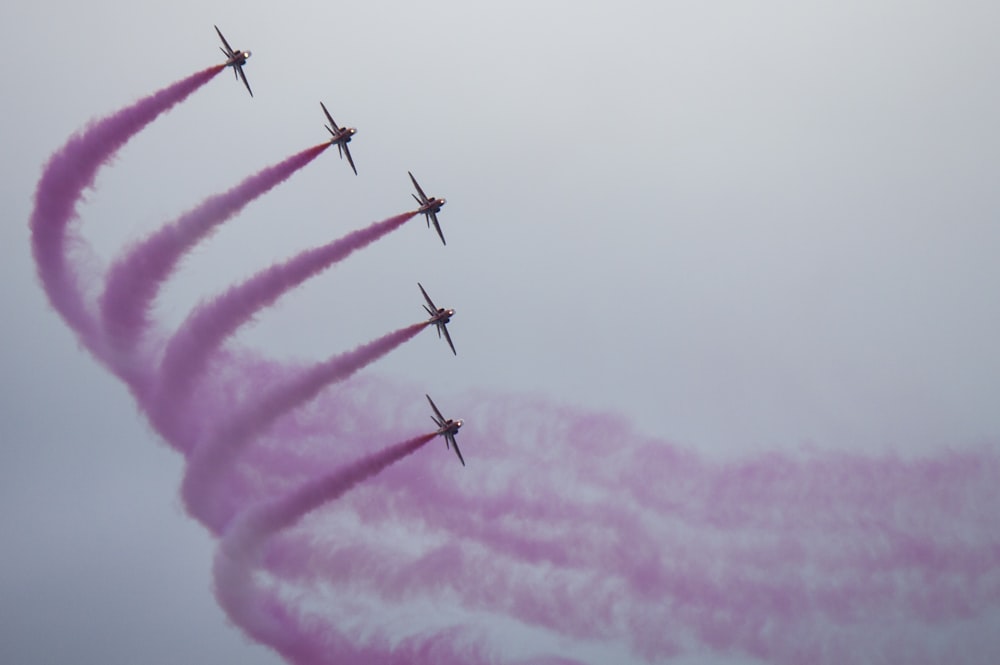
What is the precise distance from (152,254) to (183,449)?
6621mm

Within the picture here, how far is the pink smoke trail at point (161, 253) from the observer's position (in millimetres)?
27109

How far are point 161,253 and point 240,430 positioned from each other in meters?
6.53

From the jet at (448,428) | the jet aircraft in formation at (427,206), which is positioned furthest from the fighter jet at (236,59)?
the jet at (448,428)

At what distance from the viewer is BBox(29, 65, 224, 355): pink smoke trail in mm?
27125

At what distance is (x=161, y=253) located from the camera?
89.2 ft

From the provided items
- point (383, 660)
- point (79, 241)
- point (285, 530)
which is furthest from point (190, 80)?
point (383, 660)

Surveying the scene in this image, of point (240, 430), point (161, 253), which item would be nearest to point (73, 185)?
point (161, 253)

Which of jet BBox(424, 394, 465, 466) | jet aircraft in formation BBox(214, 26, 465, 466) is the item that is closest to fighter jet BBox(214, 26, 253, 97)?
jet aircraft in formation BBox(214, 26, 465, 466)

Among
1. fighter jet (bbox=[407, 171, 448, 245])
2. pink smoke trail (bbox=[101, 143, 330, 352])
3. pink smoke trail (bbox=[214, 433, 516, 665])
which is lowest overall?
pink smoke trail (bbox=[214, 433, 516, 665])

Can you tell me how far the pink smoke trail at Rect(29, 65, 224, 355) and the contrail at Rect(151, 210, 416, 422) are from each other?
9.40 feet

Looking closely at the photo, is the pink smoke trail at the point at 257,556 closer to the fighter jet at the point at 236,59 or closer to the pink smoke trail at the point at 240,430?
the pink smoke trail at the point at 240,430

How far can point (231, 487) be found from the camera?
27.3 m

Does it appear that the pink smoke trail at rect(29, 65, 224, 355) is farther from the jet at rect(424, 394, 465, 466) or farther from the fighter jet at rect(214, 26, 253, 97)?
the jet at rect(424, 394, 465, 466)

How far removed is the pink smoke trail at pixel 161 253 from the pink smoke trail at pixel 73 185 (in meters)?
1.01
